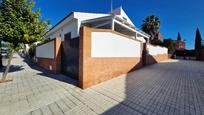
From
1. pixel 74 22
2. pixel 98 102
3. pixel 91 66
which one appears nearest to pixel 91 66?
pixel 91 66

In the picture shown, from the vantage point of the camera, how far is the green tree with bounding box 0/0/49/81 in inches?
203

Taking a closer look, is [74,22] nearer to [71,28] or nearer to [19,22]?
[71,28]

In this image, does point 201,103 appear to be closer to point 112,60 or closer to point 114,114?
point 114,114

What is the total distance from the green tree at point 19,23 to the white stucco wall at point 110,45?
3.34m

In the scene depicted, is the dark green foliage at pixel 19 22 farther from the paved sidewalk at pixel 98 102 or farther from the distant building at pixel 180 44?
the distant building at pixel 180 44

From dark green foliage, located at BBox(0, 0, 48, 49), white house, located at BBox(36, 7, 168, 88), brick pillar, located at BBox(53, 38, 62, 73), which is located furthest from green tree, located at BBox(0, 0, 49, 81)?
white house, located at BBox(36, 7, 168, 88)

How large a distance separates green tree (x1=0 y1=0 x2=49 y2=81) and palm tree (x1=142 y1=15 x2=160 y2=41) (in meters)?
26.7

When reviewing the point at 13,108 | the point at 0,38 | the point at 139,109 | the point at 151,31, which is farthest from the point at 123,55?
the point at 151,31

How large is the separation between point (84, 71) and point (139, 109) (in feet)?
8.20

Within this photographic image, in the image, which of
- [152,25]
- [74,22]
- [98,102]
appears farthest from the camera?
[152,25]

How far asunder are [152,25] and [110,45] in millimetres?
25971

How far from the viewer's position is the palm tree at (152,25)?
27.4 meters

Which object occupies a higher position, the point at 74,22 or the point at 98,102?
the point at 74,22

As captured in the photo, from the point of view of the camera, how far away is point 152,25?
27.4m
